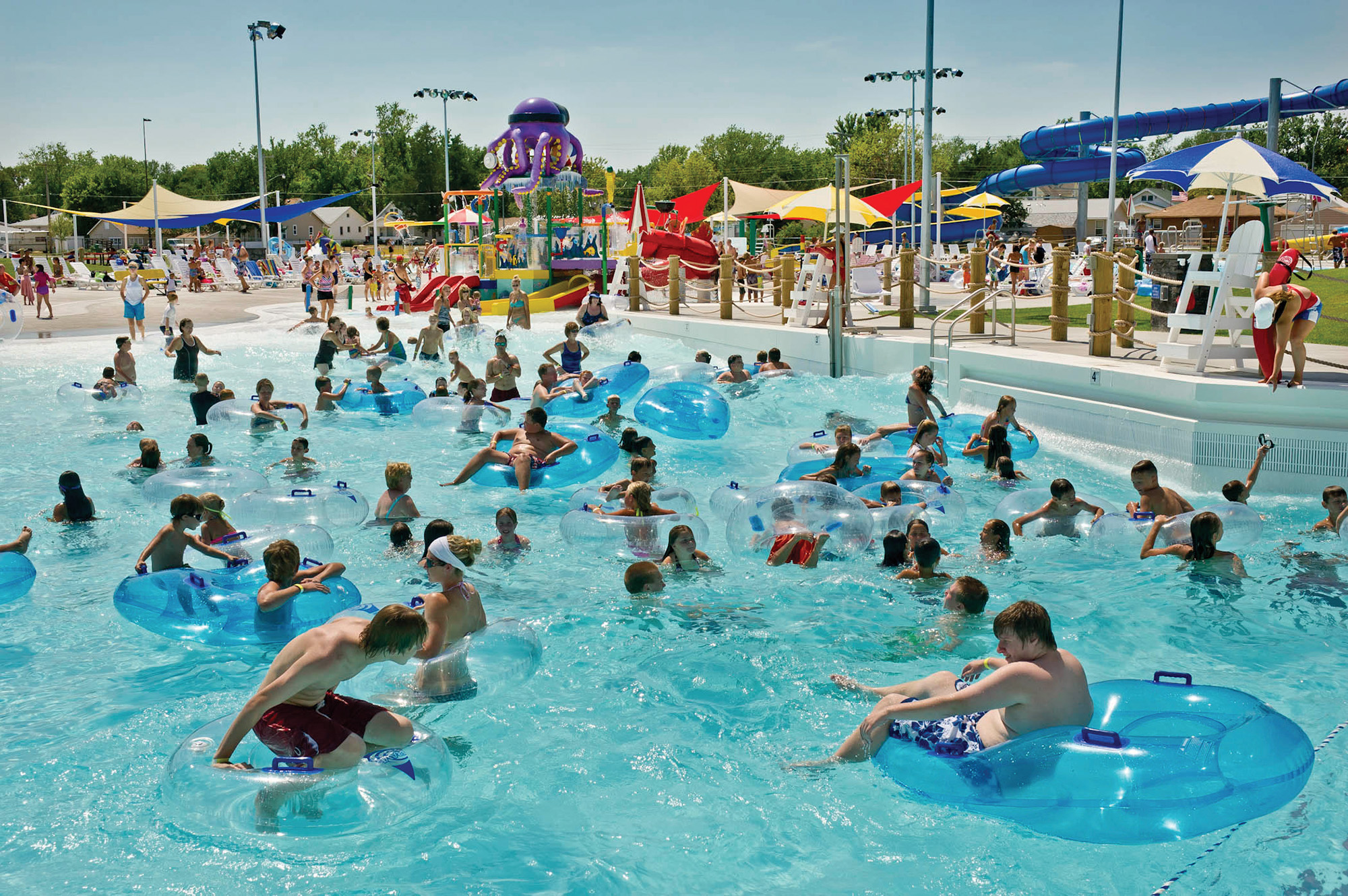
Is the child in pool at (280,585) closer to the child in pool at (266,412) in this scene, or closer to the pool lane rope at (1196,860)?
the pool lane rope at (1196,860)

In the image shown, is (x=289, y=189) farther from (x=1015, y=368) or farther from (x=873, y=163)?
(x=1015, y=368)

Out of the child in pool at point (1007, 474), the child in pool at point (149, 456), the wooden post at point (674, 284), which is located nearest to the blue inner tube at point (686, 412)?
the child in pool at point (1007, 474)

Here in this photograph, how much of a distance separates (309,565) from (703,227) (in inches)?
951

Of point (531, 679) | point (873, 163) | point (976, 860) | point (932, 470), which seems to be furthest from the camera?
point (873, 163)

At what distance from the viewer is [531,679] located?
231 inches

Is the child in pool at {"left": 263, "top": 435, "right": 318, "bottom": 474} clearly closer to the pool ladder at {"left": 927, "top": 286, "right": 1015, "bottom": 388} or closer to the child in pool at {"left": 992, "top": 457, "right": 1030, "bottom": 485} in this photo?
the child in pool at {"left": 992, "top": 457, "right": 1030, "bottom": 485}

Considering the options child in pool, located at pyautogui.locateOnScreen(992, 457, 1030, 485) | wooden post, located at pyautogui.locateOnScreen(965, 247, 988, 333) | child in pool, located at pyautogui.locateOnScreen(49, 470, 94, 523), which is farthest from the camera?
wooden post, located at pyautogui.locateOnScreen(965, 247, 988, 333)

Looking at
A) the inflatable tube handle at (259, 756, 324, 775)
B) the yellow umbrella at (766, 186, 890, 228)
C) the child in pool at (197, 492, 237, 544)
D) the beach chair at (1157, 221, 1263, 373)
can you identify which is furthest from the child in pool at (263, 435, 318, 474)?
the yellow umbrella at (766, 186, 890, 228)

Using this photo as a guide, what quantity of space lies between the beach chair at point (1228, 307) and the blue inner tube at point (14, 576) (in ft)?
31.6

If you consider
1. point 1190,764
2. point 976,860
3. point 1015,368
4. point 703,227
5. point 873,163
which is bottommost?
point 976,860

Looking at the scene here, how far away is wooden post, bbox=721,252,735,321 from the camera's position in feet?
62.6

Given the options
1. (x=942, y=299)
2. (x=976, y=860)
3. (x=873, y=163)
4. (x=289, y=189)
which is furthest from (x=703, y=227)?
(x=289, y=189)

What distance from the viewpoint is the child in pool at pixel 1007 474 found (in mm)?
9508

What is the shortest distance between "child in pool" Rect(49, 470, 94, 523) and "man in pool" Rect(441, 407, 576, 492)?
2.94 metres
